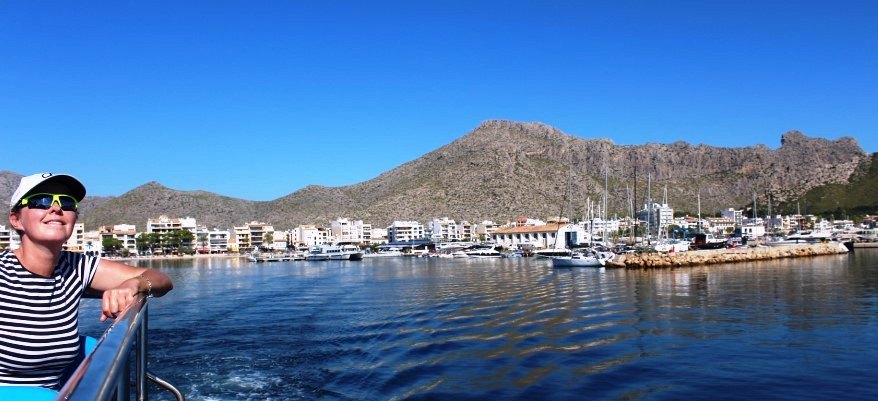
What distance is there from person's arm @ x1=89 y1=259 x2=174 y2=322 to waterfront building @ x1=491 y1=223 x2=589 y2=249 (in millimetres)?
100590

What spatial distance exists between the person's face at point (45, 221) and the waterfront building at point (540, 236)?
10110 cm

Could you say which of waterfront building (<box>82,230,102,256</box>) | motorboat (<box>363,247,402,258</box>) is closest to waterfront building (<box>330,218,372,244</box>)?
motorboat (<box>363,247,402,258</box>)

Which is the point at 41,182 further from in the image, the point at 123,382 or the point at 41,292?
the point at 123,382

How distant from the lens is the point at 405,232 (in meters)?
163

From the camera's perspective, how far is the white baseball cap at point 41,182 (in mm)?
3047

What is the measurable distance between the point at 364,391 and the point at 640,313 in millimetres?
13895

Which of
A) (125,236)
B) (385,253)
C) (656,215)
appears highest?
(656,215)

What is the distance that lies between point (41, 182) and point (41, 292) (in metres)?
0.54

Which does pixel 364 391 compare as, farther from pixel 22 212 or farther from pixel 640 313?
pixel 640 313

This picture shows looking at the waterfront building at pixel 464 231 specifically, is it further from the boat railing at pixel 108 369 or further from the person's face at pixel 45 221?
the boat railing at pixel 108 369

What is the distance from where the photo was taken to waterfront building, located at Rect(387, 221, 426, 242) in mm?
161625

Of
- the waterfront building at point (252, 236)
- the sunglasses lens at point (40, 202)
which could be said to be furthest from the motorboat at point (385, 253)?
the sunglasses lens at point (40, 202)

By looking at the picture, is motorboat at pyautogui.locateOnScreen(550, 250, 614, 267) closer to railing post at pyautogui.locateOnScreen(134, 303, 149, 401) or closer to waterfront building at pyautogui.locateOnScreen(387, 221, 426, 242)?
railing post at pyautogui.locateOnScreen(134, 303, 149, 401)

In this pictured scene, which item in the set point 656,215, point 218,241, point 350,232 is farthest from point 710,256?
point 218,241
